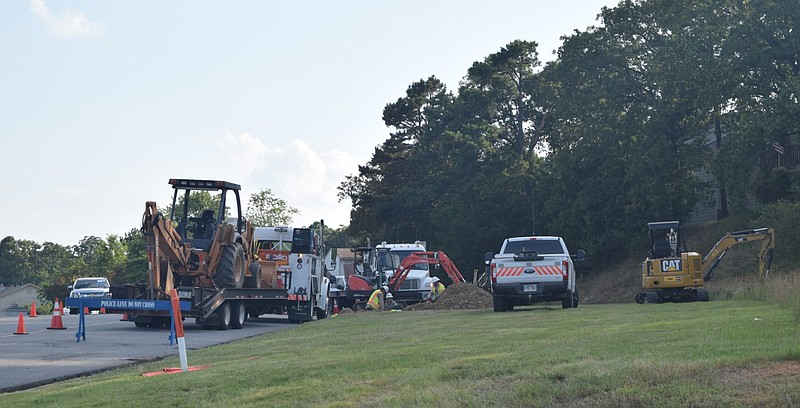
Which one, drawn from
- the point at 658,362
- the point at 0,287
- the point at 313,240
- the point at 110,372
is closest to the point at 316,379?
the point at 658,362

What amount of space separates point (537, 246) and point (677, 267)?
686 centimetres

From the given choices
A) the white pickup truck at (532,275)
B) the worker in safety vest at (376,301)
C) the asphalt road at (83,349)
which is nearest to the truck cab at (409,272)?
the worker in safety vest at (376,301)

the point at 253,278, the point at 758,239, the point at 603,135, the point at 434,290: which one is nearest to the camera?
the point at 253,278

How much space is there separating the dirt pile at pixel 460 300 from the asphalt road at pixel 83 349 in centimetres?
809

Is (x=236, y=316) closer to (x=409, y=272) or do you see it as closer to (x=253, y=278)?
(x=253, y=278)

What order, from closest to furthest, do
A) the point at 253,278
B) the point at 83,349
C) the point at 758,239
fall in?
1. the point at 83,349
2. the point at 253,278
3. the point at 758,239

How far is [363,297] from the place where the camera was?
4222 centimetres

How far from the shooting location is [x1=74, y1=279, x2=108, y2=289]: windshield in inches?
2175

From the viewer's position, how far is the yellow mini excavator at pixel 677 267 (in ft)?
112

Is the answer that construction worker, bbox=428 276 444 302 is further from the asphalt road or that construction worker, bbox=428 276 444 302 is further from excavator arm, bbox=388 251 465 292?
the asphalt road

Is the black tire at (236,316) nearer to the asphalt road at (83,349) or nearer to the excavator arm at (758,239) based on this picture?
the asphalt road at (83,349)

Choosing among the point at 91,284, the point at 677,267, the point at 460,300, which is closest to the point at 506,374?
the point at 677,267

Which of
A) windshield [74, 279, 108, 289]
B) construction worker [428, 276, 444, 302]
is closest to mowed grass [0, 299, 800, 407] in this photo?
construction worker [428, 276, 444, 302]

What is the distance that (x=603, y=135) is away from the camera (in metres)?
55.0
